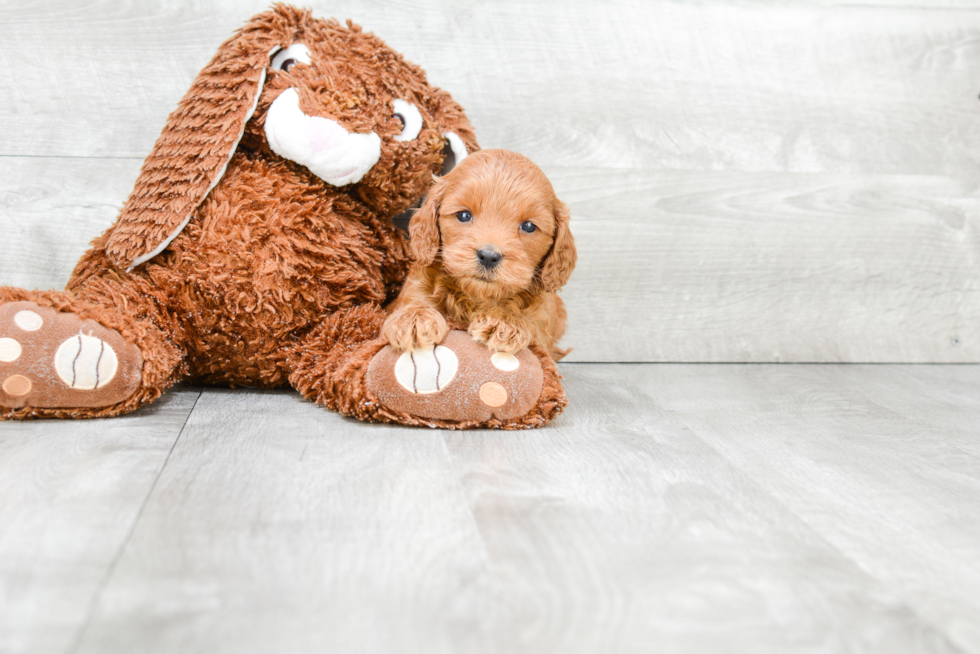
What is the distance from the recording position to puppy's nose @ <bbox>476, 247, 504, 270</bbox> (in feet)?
3.41

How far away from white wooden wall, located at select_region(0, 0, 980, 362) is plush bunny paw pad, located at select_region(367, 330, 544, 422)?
63cm

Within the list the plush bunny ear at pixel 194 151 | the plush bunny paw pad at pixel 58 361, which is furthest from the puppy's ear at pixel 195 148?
the plush bunny paw pad at pixel 58 361

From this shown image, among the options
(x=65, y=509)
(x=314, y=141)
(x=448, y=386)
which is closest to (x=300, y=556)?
(x=65, y=509)

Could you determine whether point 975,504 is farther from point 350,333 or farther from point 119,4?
point 119,4

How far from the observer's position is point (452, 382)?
106 centimetres

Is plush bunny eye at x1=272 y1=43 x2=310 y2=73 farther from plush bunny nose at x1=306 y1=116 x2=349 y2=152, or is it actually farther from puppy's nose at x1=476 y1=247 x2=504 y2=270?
puppy's nose at x1=476 y1=247 x2=504 y2=270

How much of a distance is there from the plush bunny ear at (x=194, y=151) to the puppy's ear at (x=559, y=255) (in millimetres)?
515

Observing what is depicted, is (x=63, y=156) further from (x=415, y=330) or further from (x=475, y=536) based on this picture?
(x=475, y=536)

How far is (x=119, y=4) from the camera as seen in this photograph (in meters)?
1.44

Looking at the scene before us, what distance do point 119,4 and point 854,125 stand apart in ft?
5.30

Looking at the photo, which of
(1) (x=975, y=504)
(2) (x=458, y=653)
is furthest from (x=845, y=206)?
(2) (x=458, y=653)

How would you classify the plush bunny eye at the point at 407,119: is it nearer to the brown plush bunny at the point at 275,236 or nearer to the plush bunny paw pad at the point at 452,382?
the brown plush bunny at the point at 275,236

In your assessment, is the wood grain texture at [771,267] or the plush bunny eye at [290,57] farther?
the wood grain texture at [771,267]

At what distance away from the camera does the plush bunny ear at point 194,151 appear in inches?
45.6
